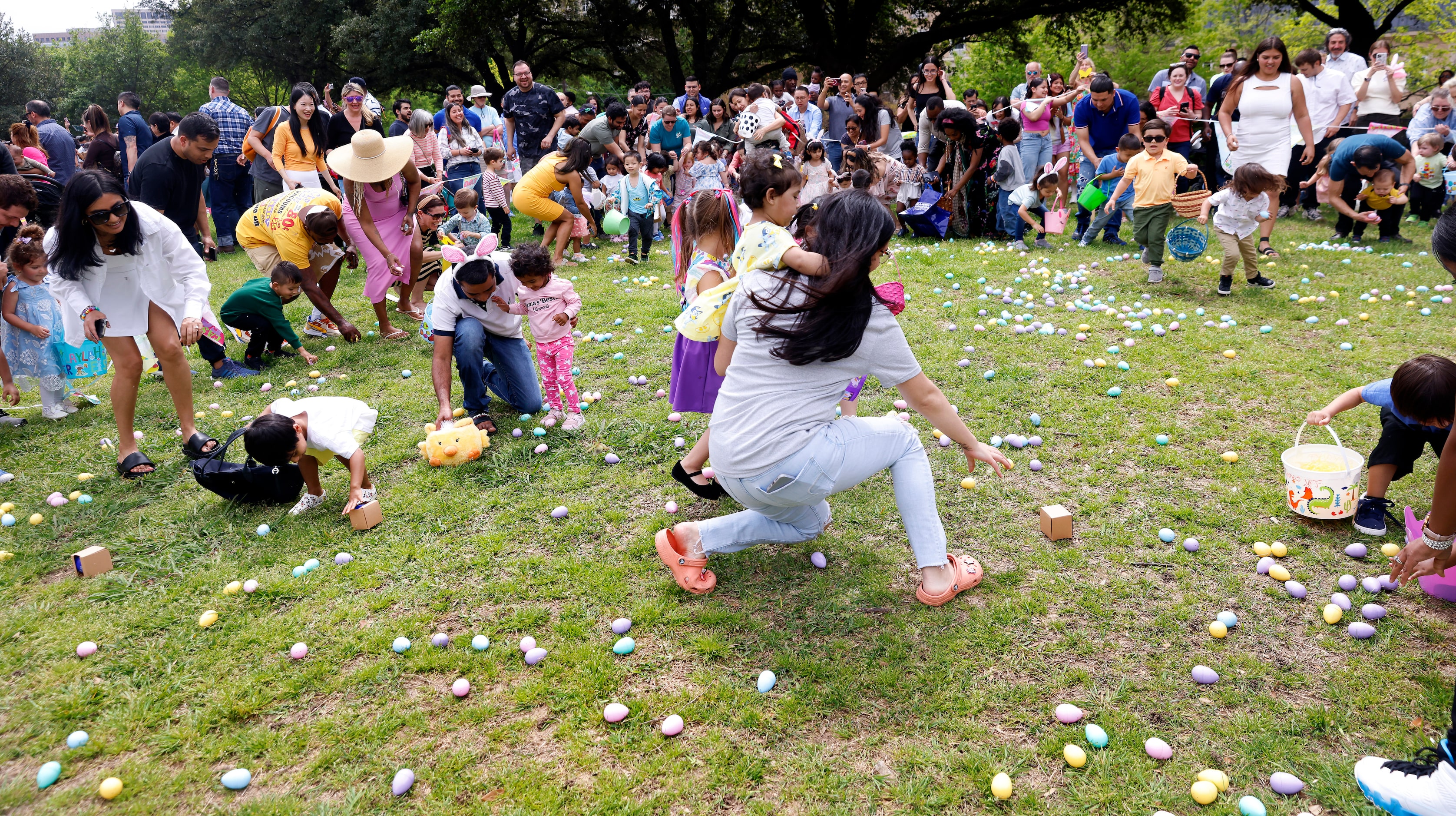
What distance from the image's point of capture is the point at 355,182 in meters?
7.16

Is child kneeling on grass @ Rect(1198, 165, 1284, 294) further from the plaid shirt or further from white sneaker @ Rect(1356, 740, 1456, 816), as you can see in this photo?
the plaid shirt

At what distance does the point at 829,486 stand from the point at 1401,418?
2391 mm

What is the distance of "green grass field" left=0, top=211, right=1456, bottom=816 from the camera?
2609 mm

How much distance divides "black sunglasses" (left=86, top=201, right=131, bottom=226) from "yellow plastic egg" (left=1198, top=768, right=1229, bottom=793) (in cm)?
552

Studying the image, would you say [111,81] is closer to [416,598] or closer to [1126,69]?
[1126,69]

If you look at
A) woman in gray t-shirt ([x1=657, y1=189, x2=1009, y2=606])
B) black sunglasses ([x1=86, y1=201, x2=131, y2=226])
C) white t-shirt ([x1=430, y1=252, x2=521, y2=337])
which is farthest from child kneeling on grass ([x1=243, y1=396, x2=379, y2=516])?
woman in gray t-shirt ([x1=657, y1=189, x2=1009, y2=606])

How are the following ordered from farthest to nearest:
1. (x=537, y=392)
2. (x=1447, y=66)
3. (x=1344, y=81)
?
(x=1447, y=66), (x=1344, y=81), (x=537, y=392)

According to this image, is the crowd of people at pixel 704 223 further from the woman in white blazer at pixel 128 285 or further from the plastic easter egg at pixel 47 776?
the plastic easter egg at pixel 47 776

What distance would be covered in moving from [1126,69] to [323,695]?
28569 mm

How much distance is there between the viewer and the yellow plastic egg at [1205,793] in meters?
2.39

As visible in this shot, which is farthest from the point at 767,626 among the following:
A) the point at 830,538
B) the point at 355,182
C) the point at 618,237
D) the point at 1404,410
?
the point at 618,237

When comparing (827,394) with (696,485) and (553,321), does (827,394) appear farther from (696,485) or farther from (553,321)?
(553,321)

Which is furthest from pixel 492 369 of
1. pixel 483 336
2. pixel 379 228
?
pixel 379 228

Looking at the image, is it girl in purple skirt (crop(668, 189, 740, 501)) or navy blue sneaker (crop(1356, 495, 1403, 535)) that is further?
girl in purple skirt (crop(668, 189, 740, 501))
